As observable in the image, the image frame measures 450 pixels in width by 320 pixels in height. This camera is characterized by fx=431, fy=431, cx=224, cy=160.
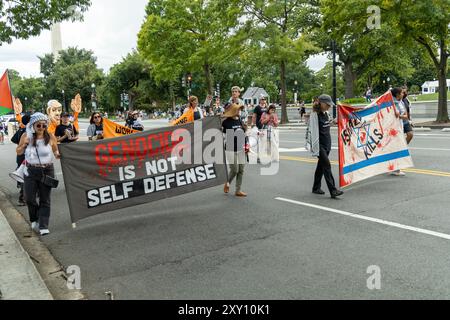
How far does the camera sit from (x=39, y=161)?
21.0ft

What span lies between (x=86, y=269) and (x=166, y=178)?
2553mm

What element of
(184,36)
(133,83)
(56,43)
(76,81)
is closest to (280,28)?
(184,36)

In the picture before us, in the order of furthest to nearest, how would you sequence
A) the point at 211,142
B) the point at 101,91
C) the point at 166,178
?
1. the point at 101,91
2. the point at 211,142
3. the point at 166,178

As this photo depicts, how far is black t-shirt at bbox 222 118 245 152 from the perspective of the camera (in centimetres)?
826

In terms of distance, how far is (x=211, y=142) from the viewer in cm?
788

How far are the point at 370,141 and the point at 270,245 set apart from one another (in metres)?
4.52

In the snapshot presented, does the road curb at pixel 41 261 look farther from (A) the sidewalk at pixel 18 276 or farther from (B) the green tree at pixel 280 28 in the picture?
(B) the green tree at pixel 280 28

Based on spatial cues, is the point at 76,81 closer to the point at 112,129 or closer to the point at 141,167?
the point at 112,129

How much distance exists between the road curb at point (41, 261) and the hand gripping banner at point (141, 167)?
0.73m

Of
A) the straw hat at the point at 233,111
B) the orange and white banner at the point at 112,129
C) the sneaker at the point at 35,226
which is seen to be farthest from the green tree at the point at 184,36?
the sneaker at the point at 35,226

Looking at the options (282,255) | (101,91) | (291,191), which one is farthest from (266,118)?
(101,91)

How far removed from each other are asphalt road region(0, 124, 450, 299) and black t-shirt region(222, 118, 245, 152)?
100 cm

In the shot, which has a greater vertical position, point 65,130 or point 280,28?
point 280,28
